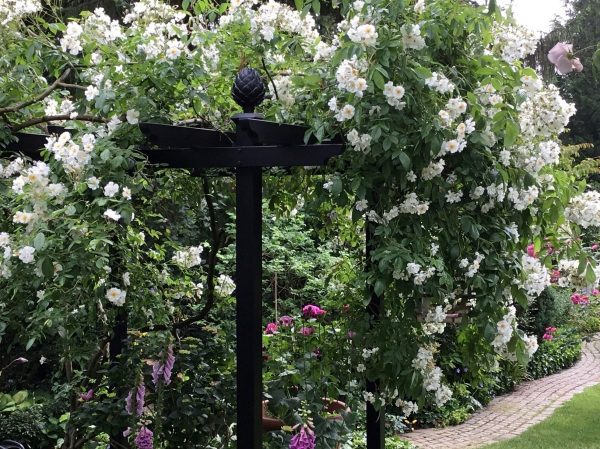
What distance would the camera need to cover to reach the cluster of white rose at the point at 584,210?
7.14ft

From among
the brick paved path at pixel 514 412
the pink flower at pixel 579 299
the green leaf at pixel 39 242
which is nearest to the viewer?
the green leaf at pixel 39 242

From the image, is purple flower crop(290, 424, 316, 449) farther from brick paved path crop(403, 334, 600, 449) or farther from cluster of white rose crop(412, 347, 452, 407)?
brick paved path crop(403, 334, 600, 449)

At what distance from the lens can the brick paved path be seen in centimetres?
498

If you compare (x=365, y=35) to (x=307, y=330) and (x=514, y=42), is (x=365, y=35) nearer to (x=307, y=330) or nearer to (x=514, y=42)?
Answer: (x=514, y=42)

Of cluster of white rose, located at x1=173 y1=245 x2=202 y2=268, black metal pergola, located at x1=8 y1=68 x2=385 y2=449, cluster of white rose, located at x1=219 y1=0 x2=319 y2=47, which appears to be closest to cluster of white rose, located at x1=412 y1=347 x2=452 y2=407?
black metal pergola, located at x1=8 y1=68 x2=385 y2=449

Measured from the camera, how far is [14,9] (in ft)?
7.34

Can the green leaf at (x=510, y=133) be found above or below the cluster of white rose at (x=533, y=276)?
above

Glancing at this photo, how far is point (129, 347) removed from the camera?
2801 millimetres

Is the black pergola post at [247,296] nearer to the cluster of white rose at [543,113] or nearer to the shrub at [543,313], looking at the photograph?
the cluster of white rose at [543,113]

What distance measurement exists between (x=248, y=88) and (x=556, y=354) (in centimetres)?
637

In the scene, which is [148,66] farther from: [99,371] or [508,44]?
[99,371]

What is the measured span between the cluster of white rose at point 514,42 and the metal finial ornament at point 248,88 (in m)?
0.78

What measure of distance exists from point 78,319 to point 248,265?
1.78 ft

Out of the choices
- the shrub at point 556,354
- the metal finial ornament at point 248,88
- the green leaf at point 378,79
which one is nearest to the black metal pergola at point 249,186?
the metal finial ornament at point 248,88
